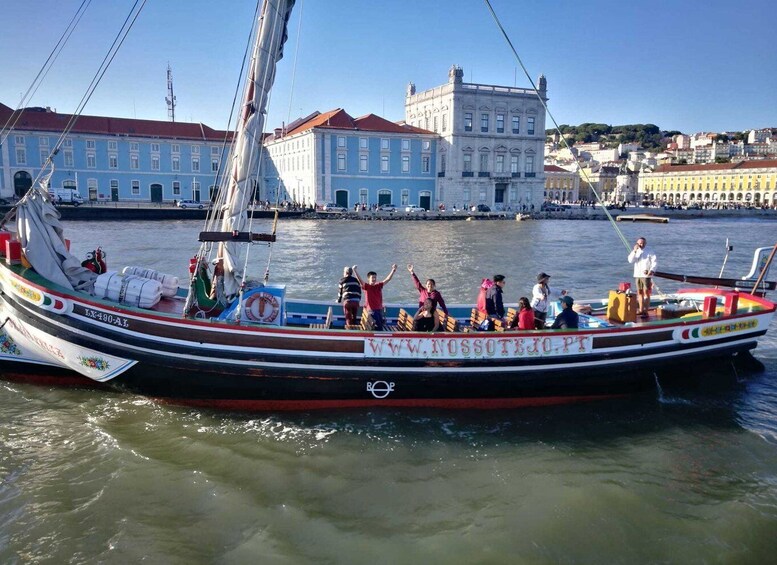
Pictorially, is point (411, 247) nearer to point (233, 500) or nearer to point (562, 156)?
point (233, 500)

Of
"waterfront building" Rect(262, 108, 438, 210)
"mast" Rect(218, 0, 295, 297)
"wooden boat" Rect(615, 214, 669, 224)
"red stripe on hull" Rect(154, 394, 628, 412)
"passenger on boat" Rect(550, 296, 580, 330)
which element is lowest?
"red stripe on hull" Rect(154, 394, 628, 412)

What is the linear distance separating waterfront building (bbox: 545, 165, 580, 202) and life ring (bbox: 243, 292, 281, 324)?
357 feet

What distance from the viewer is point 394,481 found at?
→ 23.5 feet

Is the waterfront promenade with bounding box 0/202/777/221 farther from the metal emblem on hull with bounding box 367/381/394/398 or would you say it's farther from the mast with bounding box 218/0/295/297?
the metal emblem on hull with bounding box 367/381/394/398

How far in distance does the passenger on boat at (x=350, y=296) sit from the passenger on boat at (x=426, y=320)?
1.05 metres

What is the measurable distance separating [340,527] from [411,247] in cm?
2748

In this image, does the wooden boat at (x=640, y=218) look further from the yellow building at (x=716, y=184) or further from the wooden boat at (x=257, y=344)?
the wooden boat at (x=257, y=344)

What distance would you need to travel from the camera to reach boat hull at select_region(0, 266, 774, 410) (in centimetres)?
829

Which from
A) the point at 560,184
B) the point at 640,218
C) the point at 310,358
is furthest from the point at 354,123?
the point at 560,184

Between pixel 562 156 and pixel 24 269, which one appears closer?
pixel 24 269

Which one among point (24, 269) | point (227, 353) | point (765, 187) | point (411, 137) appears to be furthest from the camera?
point (765, 187)

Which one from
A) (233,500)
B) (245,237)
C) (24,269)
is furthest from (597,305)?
(24,269)

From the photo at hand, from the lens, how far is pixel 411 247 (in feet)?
Result: 109

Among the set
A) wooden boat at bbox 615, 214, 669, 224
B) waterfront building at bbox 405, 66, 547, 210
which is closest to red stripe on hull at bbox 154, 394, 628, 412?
waterfront building at bbox 405, 66, 547, 210
